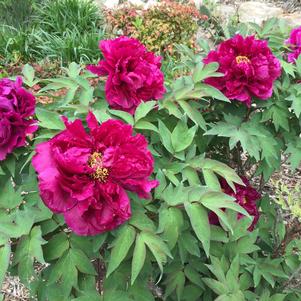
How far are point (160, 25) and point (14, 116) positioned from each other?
3.78 metres

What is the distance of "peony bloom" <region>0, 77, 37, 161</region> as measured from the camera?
1575 mm

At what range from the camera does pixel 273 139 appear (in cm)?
188

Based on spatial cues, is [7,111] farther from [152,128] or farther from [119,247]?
[119,247]

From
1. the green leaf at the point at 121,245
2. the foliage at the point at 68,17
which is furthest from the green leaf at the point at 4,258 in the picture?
the foliage at the point at 68,17

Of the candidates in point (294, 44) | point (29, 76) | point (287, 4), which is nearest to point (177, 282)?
point (29, 76)

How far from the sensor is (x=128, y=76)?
166cm

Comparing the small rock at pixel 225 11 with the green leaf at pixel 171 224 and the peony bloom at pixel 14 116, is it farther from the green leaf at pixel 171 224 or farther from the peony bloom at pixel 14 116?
the green leaf at pixel 171 224

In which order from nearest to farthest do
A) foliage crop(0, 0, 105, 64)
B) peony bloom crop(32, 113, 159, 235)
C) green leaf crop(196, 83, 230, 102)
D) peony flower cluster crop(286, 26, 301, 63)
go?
peony bloom crop(32, 113, 159, 235), green leaf crop(196, 83, 230, 102), peony flower cluster crop(286, 26, 301, 63), foliage crop(0, 0, 105, 64)

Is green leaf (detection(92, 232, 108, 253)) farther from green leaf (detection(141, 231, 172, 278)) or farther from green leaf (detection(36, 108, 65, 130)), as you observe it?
green leaf (detection(36, 108, 65, 130))

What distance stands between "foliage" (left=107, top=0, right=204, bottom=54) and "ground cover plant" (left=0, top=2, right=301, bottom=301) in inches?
117

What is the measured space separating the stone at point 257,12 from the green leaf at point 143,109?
4895 mm

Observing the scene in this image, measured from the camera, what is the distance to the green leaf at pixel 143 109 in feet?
5.23

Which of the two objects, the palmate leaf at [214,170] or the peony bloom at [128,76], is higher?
the peony bloom at [128,76]

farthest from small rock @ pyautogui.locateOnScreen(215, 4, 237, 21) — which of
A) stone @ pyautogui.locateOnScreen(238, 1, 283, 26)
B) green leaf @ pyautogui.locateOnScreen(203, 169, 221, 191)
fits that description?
green leaf @ pyautogui.locateOnScreen(203, 169, 221, 191)
